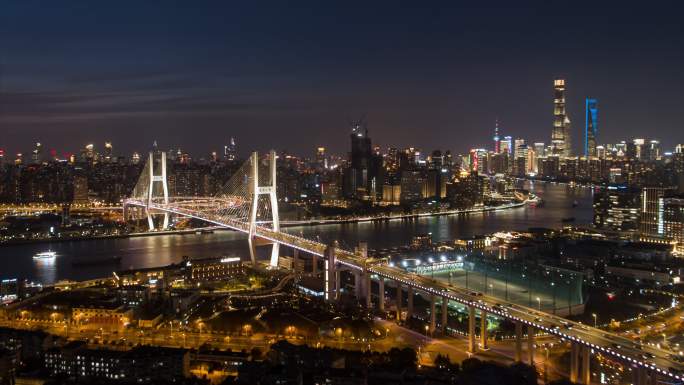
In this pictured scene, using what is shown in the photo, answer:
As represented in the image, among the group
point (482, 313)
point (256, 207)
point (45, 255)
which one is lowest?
point (45, 255)

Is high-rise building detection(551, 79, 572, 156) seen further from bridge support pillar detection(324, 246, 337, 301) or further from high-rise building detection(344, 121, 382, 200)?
bridge support pillar detection(324, 246, 337, 301)

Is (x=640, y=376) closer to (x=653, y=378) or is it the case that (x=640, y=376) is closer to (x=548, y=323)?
(x=653, y=378)

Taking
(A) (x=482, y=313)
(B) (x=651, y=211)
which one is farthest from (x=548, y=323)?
(B) (x=651, y=211)

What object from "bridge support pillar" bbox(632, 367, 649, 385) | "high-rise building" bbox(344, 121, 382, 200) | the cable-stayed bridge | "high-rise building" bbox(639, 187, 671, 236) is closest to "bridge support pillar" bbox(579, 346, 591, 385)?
the cable-stayed bridge

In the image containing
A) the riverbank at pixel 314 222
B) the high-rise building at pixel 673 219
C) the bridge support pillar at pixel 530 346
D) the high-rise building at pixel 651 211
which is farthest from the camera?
the riverbank at pixel 314 222

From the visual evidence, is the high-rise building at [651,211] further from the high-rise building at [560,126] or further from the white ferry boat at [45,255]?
the high-rise building at [560,126]

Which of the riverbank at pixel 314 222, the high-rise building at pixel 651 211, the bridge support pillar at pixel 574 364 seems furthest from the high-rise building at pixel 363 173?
the bridge support pillar at pixel 574 364
